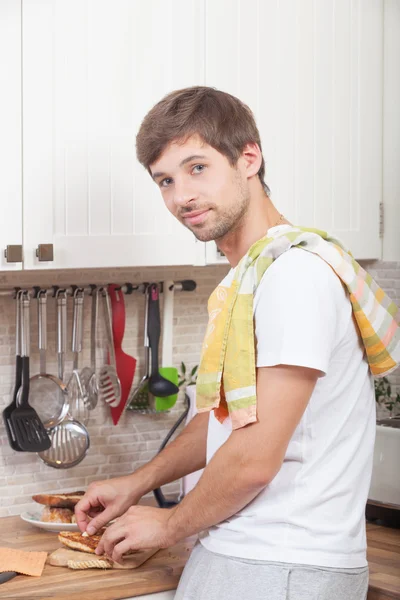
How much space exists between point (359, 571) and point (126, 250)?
95 centimetres

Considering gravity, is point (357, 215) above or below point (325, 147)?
below

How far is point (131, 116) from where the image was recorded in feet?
7.11

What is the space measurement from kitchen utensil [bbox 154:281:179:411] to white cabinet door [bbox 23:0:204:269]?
405mm

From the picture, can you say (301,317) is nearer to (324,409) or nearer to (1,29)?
(324,409)

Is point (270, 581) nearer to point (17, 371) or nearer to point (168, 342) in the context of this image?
point (17, 371)

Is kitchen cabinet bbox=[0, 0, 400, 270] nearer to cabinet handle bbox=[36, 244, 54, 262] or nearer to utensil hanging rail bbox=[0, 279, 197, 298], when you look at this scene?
cabinet handle bbox=[36, 244, 54, 262]

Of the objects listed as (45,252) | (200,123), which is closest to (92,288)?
(45,252)

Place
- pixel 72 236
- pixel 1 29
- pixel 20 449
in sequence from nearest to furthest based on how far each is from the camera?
pixel 1 29, pixel 72 236, pixel 20 449

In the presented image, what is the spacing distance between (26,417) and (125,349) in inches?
15.4

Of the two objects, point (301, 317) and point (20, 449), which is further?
point (20, 449)

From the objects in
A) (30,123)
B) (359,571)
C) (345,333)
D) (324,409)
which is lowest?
(359,571)

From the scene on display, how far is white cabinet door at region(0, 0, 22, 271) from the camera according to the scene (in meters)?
1.96

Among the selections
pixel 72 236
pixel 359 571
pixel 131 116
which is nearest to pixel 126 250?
pixel 72 236

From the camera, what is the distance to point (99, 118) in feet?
6.96
